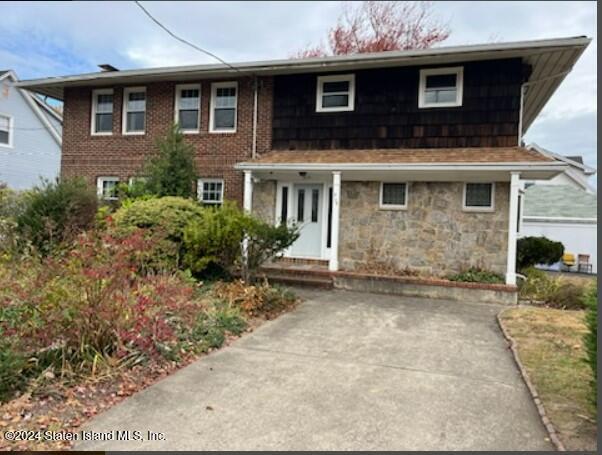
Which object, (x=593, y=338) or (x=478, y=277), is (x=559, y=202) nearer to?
(x=478, y=277)

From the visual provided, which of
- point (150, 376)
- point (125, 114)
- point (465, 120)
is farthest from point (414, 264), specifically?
point (125, 114)

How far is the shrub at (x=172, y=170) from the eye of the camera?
37.0 ft

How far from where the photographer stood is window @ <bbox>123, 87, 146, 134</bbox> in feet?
44.0

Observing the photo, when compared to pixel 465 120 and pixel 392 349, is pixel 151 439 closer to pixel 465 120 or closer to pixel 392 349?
pixel 392 349

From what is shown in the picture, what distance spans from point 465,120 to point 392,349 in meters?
6.93

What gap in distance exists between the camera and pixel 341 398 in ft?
13.0

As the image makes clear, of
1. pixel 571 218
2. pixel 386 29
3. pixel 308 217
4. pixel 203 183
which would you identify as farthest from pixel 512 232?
pixel 386 29

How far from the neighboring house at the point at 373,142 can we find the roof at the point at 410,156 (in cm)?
4

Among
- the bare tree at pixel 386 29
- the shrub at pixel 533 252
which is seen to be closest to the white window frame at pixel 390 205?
the shrub at pixel 533 252

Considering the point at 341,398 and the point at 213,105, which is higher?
the point at 213,105

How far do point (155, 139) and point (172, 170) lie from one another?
7.47 ft

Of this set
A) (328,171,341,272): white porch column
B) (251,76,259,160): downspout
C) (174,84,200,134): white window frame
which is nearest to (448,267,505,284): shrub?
(328,171,341,272): white porch column

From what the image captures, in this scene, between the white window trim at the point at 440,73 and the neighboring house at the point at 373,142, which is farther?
the white window trim at the point at 440,73

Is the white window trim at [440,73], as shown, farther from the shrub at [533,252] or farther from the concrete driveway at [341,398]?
the concrete driveway at [341,398]
